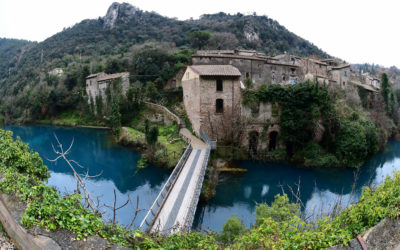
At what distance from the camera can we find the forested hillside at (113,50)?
40281mm

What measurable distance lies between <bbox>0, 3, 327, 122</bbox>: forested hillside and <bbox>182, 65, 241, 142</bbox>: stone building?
14599 millimetres

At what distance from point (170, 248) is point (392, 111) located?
4341cm

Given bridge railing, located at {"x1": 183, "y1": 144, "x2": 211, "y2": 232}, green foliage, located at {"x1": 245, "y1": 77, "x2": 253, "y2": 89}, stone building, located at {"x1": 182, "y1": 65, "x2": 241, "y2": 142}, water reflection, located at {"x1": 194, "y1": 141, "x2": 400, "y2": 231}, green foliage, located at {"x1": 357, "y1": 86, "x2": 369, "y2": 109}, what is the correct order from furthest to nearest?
green foliage, located at {"x1": 357, "y1": 86, "x2": 369, "y2": 109} → green foliage, located at {"x1": 245, "y1": 77, "x2": 253, "y2": 89} → stone building, located at {"x1": 182, "y1": 65, "x2": 241, "y2": 142} → water reflection, located at {"x1": 194, "y1": 141, "x2": 400, "y2": 231} → bridge railing, located at {"x1": 183, "y1": 144, "x2": 211, "y2": 232}

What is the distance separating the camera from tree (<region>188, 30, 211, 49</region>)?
47000 millimetres

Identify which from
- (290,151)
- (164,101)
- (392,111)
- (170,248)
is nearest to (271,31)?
(392,111)

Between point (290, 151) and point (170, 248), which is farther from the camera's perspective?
point (290, 151)

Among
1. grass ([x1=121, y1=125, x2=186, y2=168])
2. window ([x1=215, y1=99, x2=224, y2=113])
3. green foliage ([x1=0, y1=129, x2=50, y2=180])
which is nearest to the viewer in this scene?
green foliage ([x1=0, y1=129, x2=50, y2=180])

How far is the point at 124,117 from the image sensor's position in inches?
1278

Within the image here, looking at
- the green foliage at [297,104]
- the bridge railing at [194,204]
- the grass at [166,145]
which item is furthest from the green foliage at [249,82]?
the bridge railing at [194,204]

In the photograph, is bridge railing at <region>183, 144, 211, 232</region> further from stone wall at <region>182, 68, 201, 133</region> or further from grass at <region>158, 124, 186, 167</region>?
stone wall at <region>182, 68, 201, 133</region>

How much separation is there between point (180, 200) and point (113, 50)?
5743cm

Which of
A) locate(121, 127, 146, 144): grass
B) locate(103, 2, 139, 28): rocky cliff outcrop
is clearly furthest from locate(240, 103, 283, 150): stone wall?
locate(103, 2, 139, 28): rocky cliff outcrop

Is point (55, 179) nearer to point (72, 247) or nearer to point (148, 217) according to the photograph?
point (148, 217)

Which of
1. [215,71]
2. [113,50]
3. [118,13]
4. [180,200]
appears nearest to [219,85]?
[215,71]
